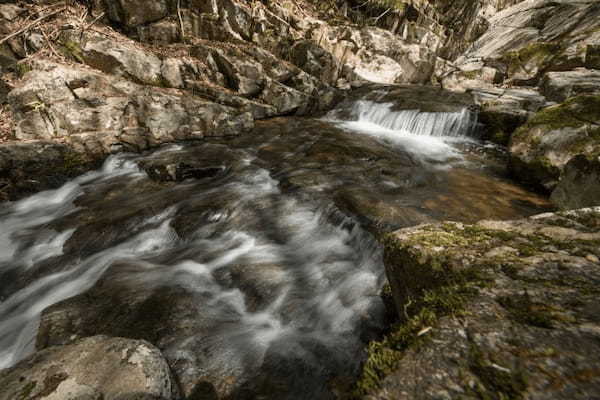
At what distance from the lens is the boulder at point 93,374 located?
2076 millimetres

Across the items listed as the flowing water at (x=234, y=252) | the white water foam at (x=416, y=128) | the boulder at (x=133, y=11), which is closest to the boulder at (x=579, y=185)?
the flowing water at (x=234, y=252)

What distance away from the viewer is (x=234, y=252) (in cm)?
477

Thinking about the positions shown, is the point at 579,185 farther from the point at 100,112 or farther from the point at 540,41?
the point at 540,41

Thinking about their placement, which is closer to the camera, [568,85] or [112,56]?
[112,56]

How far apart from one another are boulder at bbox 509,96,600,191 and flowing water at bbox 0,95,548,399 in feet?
1.95

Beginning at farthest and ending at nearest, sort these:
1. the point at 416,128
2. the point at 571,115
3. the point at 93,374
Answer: the point at 416,128 < the point at 571,115 < the point at 93,374

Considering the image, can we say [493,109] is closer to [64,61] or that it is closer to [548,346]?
[548,346]

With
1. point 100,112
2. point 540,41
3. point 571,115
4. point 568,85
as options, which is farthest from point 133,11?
point 540,41

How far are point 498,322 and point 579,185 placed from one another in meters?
5.72

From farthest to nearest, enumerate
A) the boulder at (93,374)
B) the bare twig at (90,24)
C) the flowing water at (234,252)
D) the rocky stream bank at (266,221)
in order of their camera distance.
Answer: the bare twig at (90,24) < the flowing water at (234,252) < the boulder at (93,374) < the rocky stream bank at (266,221)

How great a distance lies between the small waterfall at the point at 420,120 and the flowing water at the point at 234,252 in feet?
10.4

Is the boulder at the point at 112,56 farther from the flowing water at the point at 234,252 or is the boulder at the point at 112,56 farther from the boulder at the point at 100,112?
the flowing water at the point at 234,252

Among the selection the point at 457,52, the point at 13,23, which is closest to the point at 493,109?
the point at 13,23

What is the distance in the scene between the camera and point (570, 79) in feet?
36.7
